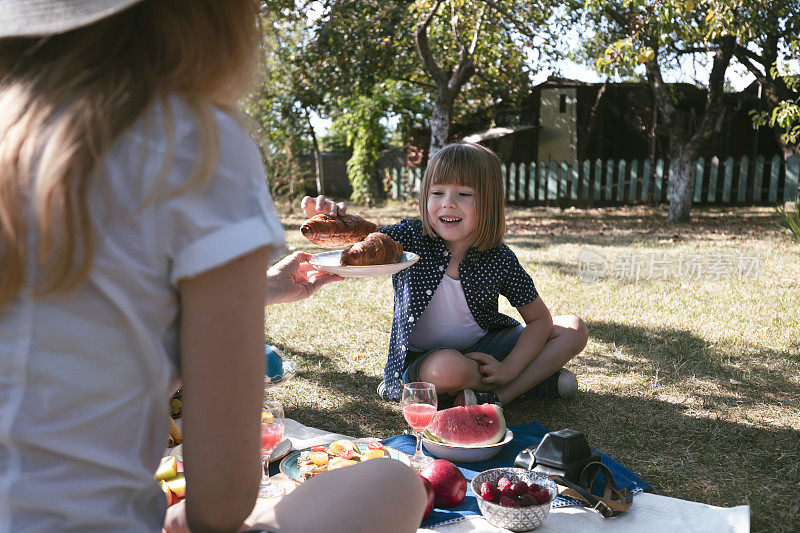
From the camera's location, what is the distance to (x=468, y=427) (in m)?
3.34

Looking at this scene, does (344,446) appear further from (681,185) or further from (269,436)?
(681,185)

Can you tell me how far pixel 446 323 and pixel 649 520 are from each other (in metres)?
1.76

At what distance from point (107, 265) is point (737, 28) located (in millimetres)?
11378

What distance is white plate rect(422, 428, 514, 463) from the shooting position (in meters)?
3.29

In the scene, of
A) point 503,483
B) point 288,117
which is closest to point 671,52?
point 288,117

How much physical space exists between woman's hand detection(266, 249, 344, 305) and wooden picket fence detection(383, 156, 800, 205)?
50.2 feet

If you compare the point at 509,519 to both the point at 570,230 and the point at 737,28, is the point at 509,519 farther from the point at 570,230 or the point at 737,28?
the point at 570,230

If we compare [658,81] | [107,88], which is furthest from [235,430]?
[658,81]

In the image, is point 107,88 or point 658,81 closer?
point 107,88

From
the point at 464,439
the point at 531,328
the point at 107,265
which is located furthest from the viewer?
the point at 531,328

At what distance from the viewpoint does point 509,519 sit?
8.66 ft

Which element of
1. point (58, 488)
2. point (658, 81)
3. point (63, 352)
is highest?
point (658, 81)

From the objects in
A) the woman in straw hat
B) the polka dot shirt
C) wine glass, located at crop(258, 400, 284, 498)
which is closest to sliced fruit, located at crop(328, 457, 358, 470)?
wine glass, located at crop(258, 400, 284, 498)

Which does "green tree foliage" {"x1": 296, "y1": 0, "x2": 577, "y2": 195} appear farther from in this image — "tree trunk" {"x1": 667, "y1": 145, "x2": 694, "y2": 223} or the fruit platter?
the fruit platter
